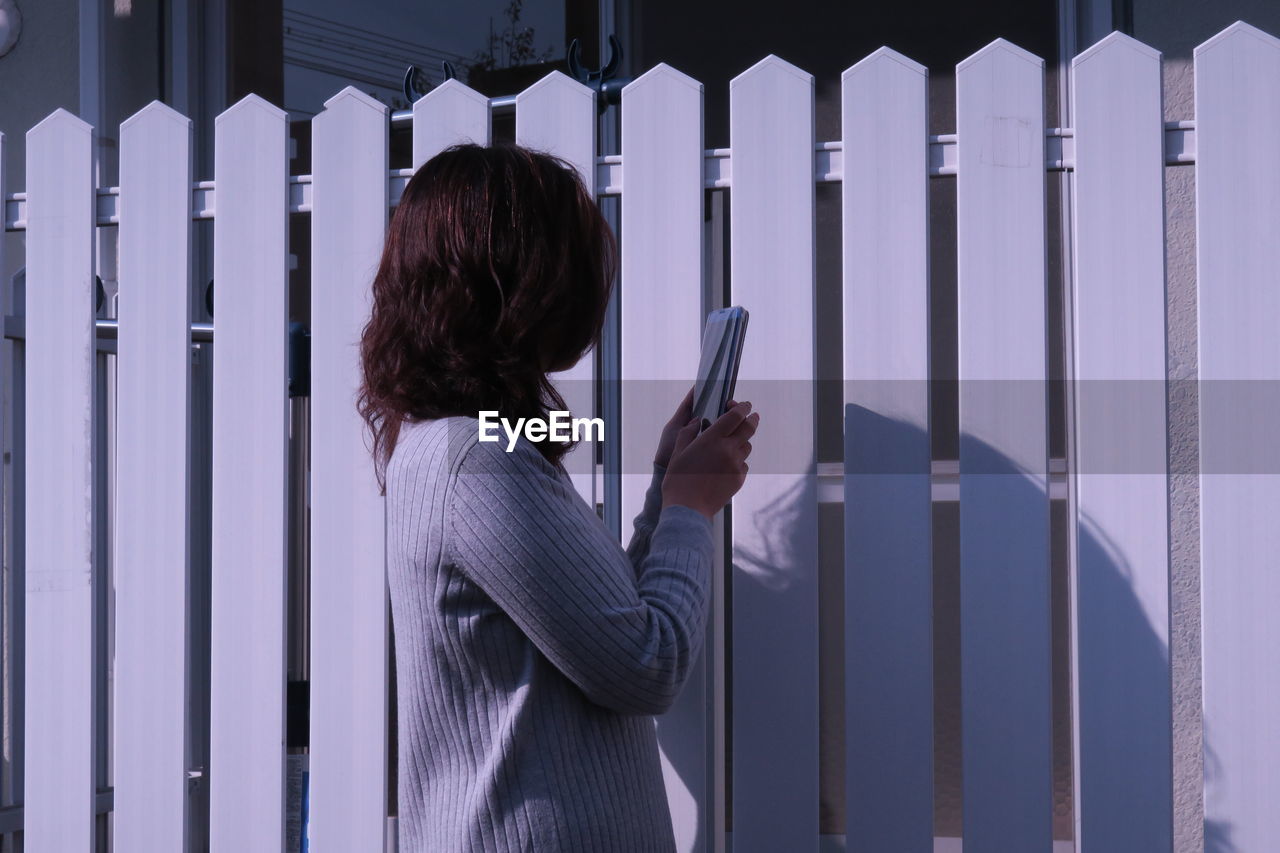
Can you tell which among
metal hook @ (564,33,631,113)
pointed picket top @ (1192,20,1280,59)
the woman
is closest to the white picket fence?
pointed picket top @ (1192,20,1280,59)

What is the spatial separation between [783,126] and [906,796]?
3.50 feet

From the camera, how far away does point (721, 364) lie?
1.58 metres

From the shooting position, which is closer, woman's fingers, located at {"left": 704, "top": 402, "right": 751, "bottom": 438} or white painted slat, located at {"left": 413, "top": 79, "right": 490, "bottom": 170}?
woman's fingers, located at {"left": 704, "top": 402, "right": 751, "bottom": 438}

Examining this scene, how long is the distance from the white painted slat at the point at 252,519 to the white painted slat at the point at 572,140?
0.47 m

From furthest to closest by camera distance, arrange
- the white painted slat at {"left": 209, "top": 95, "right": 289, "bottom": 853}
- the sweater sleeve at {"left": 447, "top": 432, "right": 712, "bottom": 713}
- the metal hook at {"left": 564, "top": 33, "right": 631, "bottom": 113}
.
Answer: the metal hook at {"left": 564, "top": 33, "right": 631, "bottom": 113} → the white painted slat at {"left": 209, "top": 95, "right": 289, "bottom": 853} → the sweater sleeve at {"left": 447, "top": 432, "right": 712, "bottom": 713}

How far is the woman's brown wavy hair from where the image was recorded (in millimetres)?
1347

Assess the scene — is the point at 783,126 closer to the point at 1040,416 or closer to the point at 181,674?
the point at 1040,416

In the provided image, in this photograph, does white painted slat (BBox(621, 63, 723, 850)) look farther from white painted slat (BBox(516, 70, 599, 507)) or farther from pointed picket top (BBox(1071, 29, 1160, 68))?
pointed picket top (BBox(1071, 29, 1160, 68))

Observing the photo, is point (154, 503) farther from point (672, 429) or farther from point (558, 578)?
point (558, 578)

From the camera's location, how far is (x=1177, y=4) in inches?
108

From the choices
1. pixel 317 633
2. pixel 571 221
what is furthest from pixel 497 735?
pixel 317 633

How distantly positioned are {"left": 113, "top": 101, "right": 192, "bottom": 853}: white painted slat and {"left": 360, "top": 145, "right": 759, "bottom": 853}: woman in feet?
2.52

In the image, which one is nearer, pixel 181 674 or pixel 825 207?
pixel 181 674

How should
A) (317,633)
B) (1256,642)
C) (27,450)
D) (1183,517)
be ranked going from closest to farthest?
(1256,642) < (317,633) < (27,450) < (1183,517)
